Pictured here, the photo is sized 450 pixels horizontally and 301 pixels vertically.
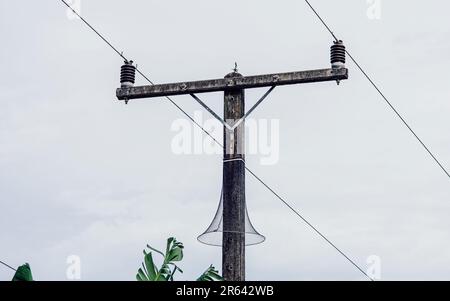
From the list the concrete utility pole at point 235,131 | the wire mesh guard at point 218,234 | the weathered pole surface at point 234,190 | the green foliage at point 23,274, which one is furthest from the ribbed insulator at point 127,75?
the green foliage at point 23,274

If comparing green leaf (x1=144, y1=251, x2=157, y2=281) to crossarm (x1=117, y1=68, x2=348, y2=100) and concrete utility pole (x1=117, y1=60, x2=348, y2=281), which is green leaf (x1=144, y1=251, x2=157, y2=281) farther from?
crossarm (x1=117, y1=68, x2=348, y2=100)

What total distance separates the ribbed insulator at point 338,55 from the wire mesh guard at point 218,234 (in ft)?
8.48

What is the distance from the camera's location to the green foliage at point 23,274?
40.6 ft

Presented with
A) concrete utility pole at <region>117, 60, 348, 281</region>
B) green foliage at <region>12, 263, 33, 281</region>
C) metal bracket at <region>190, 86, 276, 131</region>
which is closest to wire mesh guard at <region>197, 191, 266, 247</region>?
concrete utility pole at <region>117, 60, 348, 281</region>

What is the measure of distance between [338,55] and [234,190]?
2511mm

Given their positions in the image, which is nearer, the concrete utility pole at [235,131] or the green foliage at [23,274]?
the green foliage at [23,274]

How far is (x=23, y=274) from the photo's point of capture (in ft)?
40.8

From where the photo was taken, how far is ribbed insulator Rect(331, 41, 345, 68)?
47.2 feet

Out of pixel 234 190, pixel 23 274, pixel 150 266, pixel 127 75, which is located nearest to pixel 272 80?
pixel 234 190

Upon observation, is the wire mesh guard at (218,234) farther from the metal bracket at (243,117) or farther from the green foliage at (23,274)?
the green foliage at (23,274)

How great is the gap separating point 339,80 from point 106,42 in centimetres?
370

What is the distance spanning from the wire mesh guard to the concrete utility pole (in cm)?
13

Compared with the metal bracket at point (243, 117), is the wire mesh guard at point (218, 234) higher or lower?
lower
